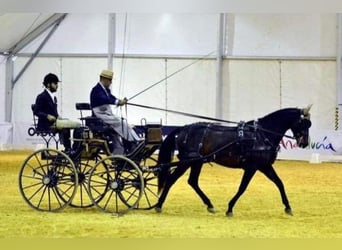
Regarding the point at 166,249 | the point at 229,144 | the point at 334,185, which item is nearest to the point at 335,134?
the point at 334,185

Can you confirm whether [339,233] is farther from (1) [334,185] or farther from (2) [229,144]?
(2) [229,144]

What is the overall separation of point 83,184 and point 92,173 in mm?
185

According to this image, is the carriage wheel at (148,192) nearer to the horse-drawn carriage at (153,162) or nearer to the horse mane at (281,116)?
the horse-drawn carriage at (153,162)

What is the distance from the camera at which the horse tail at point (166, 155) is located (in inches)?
279

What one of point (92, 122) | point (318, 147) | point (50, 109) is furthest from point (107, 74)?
point (318, 147)

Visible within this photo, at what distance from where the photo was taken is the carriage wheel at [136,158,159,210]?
711 cm

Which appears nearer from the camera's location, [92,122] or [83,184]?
[92,122]

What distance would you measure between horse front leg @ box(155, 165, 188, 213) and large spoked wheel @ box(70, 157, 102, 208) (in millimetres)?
615

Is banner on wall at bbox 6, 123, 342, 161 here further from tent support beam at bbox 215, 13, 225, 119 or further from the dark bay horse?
tent support beam at bbox 215, 13, 225, 119

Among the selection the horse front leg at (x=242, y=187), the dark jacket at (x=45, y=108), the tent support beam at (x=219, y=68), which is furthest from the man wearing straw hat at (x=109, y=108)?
the horse front leg at (x=242, y=187)

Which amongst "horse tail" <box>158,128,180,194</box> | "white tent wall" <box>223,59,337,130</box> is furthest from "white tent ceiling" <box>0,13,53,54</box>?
"white tent wall" <box>223,59,337,130</box>

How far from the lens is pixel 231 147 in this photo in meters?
7.07

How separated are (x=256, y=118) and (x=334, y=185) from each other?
908mm

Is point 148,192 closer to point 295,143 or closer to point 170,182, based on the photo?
point 170,182
